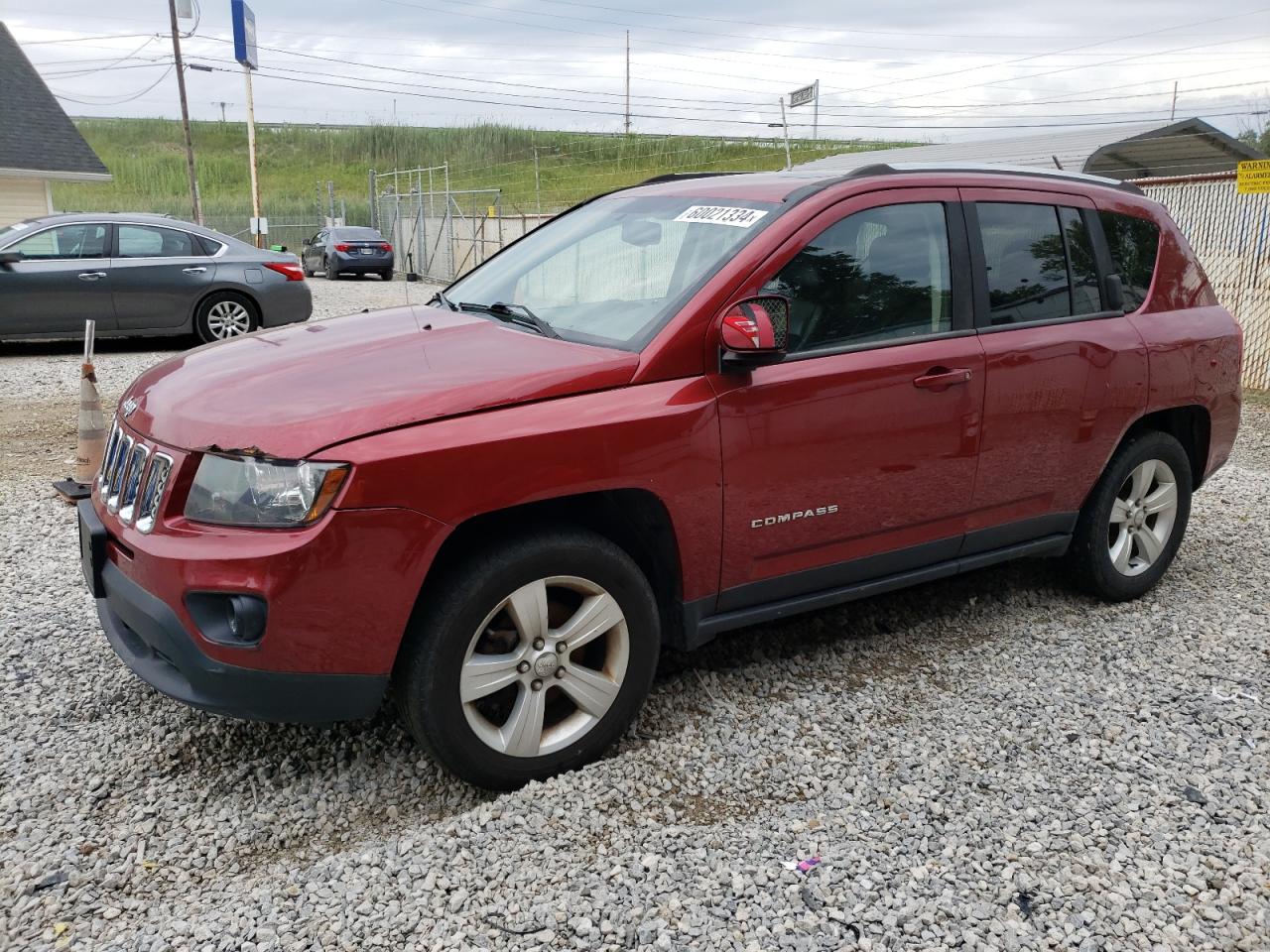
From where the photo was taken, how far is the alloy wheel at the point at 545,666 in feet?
9.91

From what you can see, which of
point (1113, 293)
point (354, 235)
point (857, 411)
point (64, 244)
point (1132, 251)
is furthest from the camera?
point (354, 235)

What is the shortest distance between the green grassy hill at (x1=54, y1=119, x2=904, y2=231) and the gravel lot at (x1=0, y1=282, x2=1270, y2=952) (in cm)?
2572

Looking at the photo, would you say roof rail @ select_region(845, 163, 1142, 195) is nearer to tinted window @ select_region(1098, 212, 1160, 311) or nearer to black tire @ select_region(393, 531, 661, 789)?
tinted window @ select_region(1098, 212, 1160, 311)

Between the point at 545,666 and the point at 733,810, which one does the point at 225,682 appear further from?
the point at 733,810

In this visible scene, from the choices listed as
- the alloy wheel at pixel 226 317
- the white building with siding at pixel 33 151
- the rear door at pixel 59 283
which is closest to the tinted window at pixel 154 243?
the rear door at pixel 59 283

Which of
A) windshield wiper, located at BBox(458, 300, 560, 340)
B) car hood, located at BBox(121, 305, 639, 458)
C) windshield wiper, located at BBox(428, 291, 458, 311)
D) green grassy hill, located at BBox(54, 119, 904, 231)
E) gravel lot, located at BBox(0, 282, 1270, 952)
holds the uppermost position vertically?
green grassy hill, located at BBox(54, 119, 904, 231)

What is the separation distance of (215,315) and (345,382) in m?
10.4

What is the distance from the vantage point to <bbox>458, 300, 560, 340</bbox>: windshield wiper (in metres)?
3.55

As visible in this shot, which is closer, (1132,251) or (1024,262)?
(1024,262)

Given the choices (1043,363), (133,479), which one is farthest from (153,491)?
(1043,363)

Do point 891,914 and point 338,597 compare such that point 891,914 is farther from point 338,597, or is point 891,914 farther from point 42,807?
point 42,807

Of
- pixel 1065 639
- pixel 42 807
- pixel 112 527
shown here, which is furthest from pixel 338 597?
pixel 1065 639

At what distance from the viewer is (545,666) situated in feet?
10.2

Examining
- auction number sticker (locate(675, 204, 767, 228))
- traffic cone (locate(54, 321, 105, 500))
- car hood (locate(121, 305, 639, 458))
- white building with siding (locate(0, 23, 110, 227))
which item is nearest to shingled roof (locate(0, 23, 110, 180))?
white building with siding (locate(0, 23, 110, 227))
